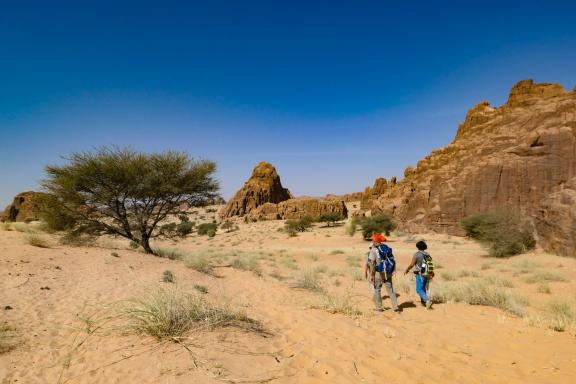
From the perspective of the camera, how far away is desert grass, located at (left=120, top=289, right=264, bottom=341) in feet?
16.0

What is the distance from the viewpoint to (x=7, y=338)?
A: 472 centimetres

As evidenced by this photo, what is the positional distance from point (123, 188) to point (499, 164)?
28967 millimetres

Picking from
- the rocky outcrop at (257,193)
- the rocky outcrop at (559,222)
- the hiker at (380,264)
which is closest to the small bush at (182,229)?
the hiker at (380,264)

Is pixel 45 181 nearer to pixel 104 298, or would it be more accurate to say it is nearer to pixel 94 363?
pixel 104 298

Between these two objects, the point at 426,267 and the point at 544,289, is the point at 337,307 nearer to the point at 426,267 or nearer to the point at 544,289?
the point at 426,267

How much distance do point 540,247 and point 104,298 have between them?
20089mm

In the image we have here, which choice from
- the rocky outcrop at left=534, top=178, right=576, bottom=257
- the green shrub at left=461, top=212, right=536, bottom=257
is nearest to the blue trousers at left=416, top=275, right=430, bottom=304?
the rocky outcrop at left=534, top=178, right=576, bottom=257

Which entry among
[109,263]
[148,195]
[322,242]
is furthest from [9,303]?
[322,242]

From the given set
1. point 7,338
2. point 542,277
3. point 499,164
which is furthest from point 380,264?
point 499,164

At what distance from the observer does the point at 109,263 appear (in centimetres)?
1162

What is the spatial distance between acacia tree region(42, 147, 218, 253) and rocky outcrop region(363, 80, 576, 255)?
19722 millimetres

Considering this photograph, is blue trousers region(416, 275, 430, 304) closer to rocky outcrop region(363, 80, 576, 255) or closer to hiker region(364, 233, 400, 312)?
hiker region(364, 233, 400, 312)

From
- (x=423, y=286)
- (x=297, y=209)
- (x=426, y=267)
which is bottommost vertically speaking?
(x=423, y=286)

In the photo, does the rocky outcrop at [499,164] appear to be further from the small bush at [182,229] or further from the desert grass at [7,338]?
the desert grass at [7,338]
